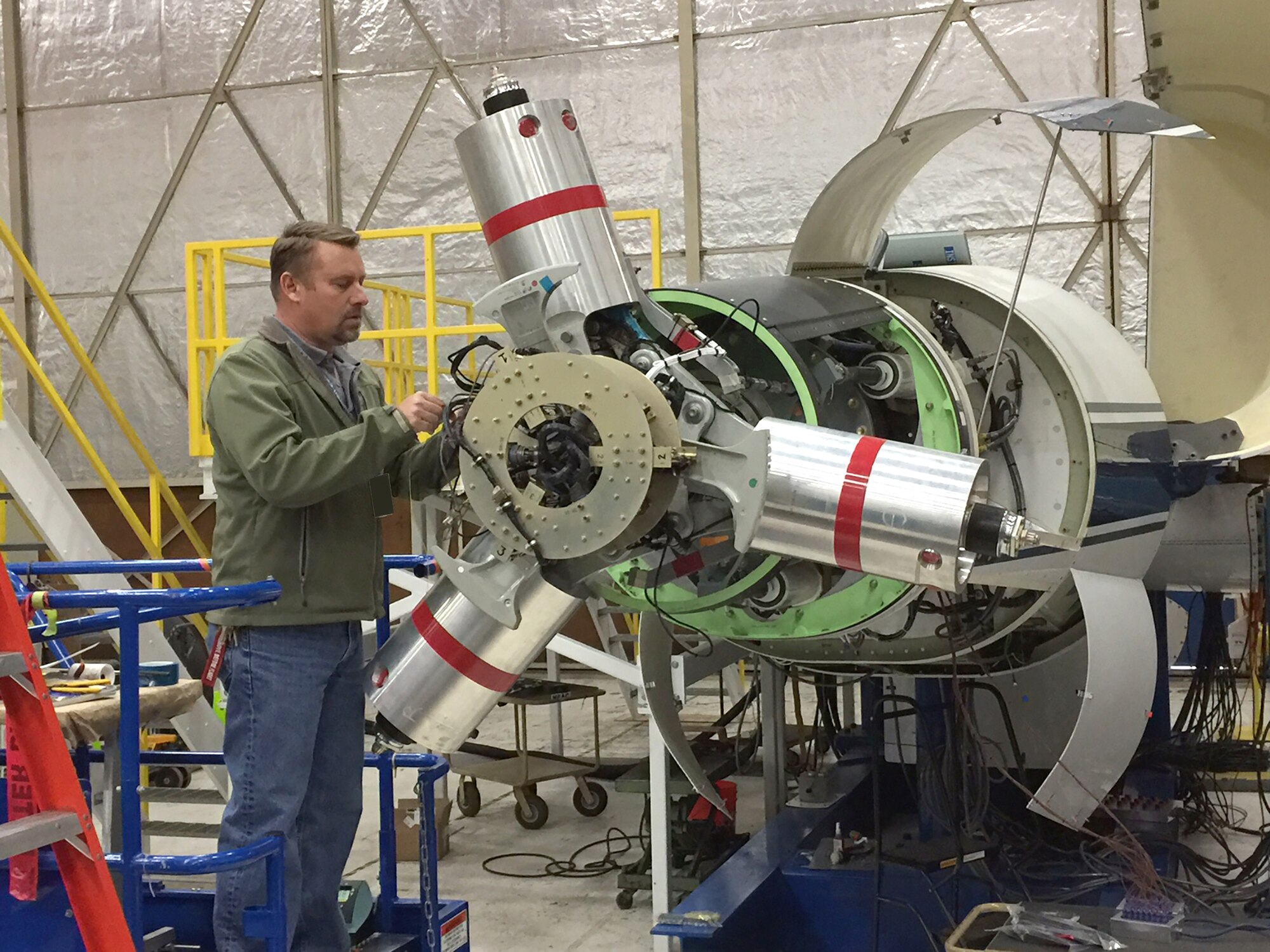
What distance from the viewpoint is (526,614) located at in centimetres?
268

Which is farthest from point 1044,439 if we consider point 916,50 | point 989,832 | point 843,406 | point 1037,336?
point 916,50

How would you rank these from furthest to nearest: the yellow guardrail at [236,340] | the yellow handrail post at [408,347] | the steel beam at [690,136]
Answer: the steel beam at [690,136]
the yellow handrail post at [408,347]
the yellow guardrail at [236,340]

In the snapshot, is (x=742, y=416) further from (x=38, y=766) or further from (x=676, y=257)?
(x=676, y=257)

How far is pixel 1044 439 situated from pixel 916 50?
22.0ft

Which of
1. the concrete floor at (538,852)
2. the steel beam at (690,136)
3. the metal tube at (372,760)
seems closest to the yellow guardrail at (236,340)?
the concrete floor at (538,852)

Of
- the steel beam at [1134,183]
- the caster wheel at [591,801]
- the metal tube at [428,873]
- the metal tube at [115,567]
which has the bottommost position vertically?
the caster wheel at [591,801]

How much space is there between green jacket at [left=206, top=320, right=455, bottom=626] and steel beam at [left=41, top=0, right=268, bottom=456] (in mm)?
8839

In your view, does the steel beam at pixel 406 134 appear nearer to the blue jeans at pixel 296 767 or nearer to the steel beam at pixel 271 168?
the steel beam at pixel 271 168

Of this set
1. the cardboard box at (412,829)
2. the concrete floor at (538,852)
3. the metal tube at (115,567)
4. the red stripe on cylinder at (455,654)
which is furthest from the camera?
the cardboard box at (412,829)

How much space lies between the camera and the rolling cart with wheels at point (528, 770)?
6.09 metres

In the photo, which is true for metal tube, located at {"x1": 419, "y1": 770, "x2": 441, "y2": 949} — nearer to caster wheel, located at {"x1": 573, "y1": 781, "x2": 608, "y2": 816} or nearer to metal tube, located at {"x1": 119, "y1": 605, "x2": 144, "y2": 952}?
metal tube, located at {"x1": 119, "y1": 605, "x2": 144, "y2": 952}

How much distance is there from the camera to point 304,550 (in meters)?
2.96

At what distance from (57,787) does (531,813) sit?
4096mm

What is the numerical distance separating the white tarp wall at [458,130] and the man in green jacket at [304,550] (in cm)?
709
